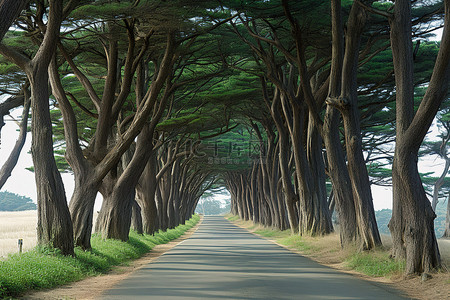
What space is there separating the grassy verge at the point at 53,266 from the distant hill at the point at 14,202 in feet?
356

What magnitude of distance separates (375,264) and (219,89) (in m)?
12.8

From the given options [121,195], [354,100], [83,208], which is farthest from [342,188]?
[83,208]

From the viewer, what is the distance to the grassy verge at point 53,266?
8672mm

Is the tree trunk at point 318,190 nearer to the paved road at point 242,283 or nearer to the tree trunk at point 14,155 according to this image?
the paved road at point 242,283

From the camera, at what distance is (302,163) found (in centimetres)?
2188

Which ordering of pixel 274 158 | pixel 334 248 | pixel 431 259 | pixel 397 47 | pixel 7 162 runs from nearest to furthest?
pixel 431 259 < pixel 397 47 < pixel 334 248 < pixel 7 162 < pixel 274 158

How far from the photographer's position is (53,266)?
1052 cm

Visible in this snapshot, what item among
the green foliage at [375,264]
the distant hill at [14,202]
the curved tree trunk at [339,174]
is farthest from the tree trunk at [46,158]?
the distant hill at [14,202]

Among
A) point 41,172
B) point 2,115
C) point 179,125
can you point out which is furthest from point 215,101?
point 41,172

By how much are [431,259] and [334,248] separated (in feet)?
21.5

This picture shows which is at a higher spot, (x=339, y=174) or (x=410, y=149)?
(x=410, y=149)

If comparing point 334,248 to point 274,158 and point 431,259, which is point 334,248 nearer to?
point 431,259

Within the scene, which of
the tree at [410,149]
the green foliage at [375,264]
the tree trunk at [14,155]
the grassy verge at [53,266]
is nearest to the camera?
the grassy verge at [53,266]

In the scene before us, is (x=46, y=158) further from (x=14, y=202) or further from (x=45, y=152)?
(x=14, y=202)
